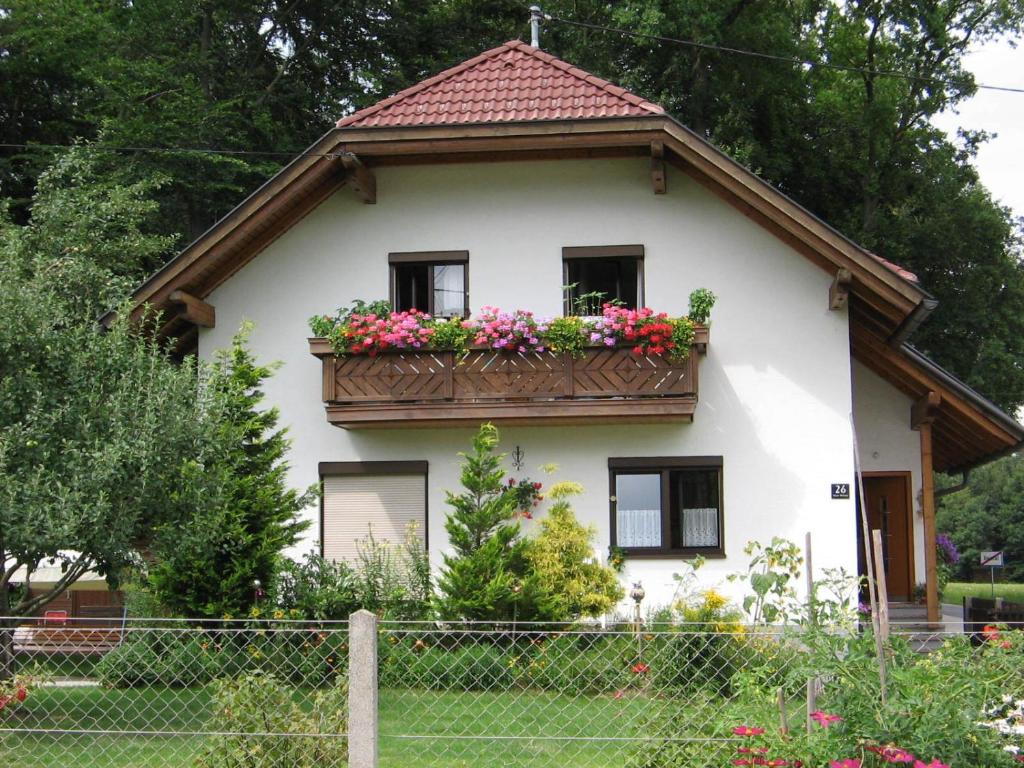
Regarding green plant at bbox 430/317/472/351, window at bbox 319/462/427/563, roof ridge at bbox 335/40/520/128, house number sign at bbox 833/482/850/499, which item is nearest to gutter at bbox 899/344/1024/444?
house number sign at bbox 833/482/850/499

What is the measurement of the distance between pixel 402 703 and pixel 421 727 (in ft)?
3.20

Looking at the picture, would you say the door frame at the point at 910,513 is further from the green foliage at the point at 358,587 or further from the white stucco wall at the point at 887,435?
the green foliage at the point at 358,587

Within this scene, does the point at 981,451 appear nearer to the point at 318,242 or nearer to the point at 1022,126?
the point at 318,242

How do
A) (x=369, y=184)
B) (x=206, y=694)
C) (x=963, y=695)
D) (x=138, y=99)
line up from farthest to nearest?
(x=138, y=99) < (x=369, y=184) < (x=206, y=694) < (x=963, y=695)

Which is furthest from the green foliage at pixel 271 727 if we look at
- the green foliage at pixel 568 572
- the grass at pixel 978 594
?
the grass at pixel 978 594

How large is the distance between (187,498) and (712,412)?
317 inches

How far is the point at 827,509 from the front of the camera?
53.1 ft

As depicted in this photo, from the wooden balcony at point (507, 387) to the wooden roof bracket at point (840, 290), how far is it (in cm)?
181

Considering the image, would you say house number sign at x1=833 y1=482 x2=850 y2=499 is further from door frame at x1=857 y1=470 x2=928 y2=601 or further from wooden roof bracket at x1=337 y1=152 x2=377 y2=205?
wooden roof bracket at x1=337 y1=152 x2=377 y2=205

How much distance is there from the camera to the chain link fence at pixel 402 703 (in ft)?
22.3

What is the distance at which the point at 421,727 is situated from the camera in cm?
987

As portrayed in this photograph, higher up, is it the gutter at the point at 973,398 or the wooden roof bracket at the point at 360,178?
the wooden roof bracket at the point at 360,178

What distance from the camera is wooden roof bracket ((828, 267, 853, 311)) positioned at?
15.6 metres

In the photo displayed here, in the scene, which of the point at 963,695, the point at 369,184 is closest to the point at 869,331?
the point at 369,184
